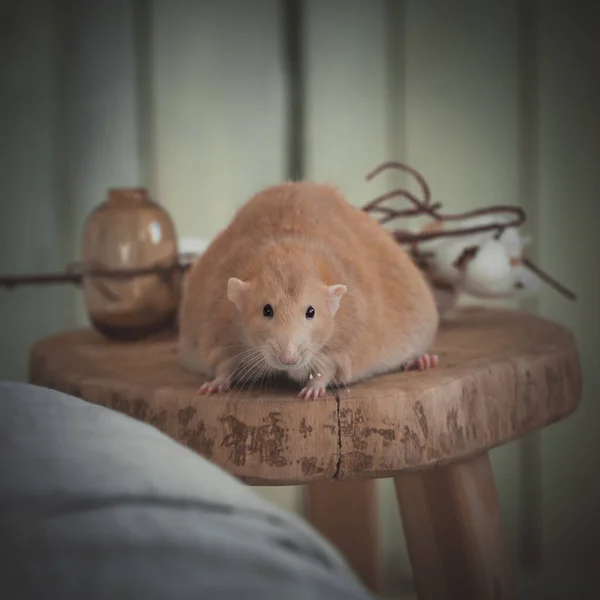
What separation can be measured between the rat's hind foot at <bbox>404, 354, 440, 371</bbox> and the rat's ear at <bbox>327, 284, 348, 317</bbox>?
0.14 metres

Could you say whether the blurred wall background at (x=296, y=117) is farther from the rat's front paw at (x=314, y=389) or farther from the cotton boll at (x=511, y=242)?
the rat's front paw at (x=314, y=389)

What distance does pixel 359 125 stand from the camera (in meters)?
1.28

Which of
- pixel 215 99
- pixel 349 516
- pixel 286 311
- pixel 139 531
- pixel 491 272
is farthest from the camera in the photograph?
pixel 215 99

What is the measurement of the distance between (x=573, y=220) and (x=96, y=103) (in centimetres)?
75

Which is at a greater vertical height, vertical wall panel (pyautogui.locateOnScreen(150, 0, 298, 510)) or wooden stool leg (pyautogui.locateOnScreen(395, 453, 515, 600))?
vertical wall panel (pyautogui.locateOnScreen(150, 0, 298, 510))

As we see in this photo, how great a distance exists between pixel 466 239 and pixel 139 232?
0.39 m

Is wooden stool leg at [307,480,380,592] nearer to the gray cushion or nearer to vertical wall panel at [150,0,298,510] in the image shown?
vertical wall panel at [150,0,298,510]

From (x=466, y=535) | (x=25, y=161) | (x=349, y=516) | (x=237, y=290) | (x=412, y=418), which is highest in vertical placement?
(x=25, y=161)

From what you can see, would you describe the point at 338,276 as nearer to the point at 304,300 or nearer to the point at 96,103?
the point at 304,300

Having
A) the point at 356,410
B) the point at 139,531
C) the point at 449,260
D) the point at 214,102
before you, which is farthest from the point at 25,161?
the point at 139,531

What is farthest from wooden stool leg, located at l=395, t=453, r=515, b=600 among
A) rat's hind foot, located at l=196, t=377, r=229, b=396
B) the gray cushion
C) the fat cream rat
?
the gray cushion

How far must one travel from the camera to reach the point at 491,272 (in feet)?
3.12

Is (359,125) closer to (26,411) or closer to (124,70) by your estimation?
(124,70)

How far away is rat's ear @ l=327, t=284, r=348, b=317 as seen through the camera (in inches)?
25.4
